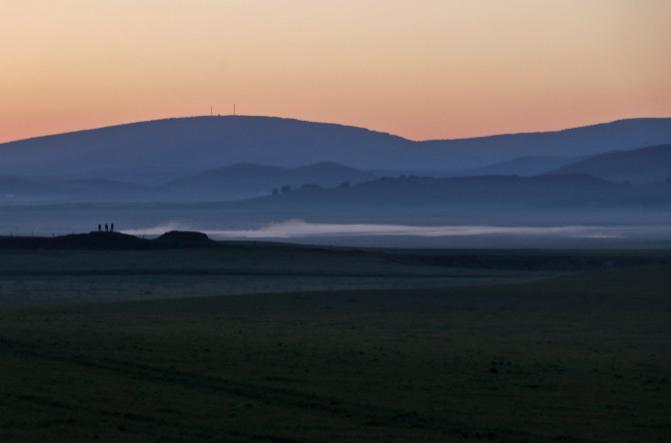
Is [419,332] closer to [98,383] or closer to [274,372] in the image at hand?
[274,372]

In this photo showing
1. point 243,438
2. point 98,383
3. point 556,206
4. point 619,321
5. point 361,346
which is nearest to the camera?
point 243,438

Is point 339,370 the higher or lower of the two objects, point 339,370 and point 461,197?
the lower

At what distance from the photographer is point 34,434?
47.6 ft

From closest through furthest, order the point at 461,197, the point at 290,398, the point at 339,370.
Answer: the point at 290,398 < the point at 339,370 < the point at 461,197

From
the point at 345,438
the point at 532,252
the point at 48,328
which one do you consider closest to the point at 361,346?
the point at 48,328

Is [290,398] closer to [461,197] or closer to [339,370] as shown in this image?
[339,370]

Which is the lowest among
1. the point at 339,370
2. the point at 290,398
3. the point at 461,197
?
the point at 290,398

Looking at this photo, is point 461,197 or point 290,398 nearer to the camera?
point 290,398

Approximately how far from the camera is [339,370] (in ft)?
63.4

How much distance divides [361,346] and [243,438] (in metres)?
8.38

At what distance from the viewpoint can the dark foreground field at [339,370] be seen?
15172 millimetres

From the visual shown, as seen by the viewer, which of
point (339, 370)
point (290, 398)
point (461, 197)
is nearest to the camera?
point (290, 398)

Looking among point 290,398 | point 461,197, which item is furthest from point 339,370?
point 461,197

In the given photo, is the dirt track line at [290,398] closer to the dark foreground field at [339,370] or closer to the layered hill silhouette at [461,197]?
the dark foreground field at [339,370]
